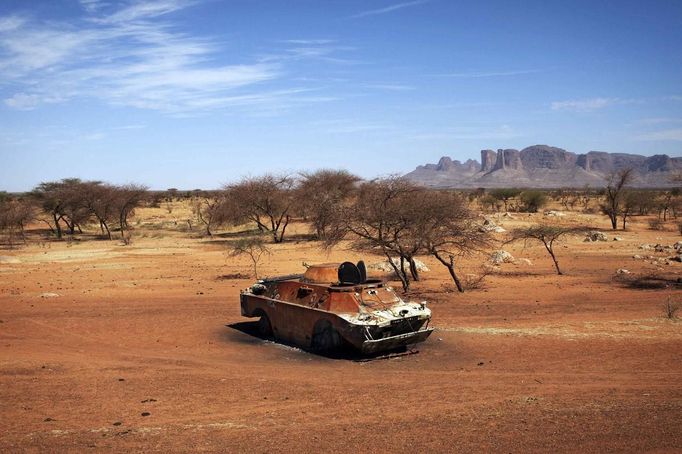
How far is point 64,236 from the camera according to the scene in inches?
1898

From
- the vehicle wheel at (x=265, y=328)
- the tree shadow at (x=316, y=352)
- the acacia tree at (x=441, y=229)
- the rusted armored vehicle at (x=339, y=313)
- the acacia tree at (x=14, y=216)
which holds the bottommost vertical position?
the tree shadow at (x=316, y=352)

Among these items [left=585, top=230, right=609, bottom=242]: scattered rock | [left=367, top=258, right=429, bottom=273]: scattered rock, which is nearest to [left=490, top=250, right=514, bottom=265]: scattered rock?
[left=367, top=258, right=429, bottom=273]: scattered rock

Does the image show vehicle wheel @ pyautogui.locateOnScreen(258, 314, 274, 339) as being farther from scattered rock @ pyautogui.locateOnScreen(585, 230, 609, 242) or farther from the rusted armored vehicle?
scattered rock @ pyautogui.locateOnScreen(585, 230, 609, 242)

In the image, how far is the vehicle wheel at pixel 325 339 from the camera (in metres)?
11.8

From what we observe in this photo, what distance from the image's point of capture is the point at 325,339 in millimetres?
12031

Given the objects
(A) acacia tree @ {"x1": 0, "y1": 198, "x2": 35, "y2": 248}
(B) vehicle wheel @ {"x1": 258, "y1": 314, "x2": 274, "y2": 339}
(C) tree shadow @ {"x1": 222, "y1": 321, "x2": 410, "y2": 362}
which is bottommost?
(C) tree shadow @ {"x1": 222, "y1": 321, "x2": 410, "y2": 362}

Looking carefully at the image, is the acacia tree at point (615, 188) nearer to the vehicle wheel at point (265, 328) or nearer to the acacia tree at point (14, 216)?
the vehicle wheel at point (265, 328)

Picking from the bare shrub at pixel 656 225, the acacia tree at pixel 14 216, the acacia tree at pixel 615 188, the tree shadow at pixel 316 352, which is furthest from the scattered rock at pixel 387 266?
the acacia tree at pixel 14 216

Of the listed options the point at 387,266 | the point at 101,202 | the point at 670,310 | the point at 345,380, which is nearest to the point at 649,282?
the point at 670,310

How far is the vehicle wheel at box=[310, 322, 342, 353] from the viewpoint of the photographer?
11.8 meters

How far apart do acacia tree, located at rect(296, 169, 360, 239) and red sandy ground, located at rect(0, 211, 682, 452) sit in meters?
20.9

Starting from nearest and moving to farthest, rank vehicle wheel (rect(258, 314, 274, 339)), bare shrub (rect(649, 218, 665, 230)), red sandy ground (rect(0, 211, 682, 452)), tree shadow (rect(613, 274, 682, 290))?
red sandy ground (rect(0, 211, 682, 452)) < vehicle wheel (rect(258, 314, 274, 339)) < tree shadow (rect(613, 274, 682, 290)) < bare shrub (rect(649, 218, 665, 230))

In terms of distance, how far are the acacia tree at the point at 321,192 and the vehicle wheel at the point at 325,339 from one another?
26343 millimetres

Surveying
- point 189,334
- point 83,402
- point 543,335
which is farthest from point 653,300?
point 83,402
